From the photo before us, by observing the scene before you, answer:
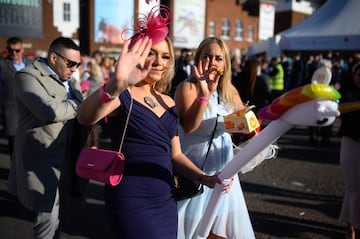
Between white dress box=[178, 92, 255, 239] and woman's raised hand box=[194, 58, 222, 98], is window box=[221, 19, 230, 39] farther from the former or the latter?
woman's raised hand box=[194, 58, 222, 98]

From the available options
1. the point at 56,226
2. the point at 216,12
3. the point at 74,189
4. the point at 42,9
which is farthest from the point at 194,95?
the point at 216,12

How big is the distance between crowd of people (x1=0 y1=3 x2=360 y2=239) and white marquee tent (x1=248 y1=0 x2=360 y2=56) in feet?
31.5

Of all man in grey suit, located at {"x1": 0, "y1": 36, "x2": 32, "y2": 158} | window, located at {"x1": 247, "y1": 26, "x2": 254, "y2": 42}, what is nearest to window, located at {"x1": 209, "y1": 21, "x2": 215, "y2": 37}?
window, located at {"x1": 247, "y1": 26, "x2": 254, "y2": 42}

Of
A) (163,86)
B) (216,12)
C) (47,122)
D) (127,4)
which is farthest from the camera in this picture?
(216,12)

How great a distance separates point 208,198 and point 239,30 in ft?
133

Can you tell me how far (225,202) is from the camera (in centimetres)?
252

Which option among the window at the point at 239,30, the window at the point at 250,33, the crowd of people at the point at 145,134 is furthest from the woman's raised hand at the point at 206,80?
the window at the point at 250,33

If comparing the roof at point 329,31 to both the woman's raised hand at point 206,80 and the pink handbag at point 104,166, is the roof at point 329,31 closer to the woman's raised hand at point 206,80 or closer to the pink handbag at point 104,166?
the woman's raised hand at point 206,80

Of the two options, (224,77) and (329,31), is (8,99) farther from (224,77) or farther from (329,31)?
(329,31)

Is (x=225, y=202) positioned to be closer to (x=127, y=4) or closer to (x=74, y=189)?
(x=74, y=189)

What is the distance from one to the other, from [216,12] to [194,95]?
3784 centimetres

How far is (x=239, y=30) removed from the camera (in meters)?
41.2

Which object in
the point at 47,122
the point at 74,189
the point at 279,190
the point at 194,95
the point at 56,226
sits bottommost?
the point at 279,190

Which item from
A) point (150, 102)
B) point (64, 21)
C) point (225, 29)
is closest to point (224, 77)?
point (150, 102)
